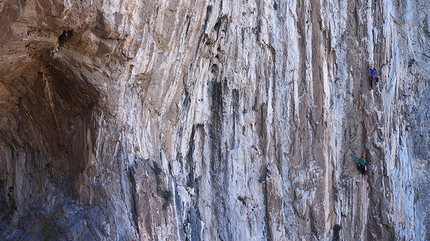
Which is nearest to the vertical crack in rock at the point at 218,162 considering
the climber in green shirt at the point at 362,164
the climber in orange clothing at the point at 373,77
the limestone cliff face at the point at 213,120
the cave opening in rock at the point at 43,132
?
the limestone cliff face at the point at 213,120

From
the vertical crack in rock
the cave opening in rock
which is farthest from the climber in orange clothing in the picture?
the cave opening in rock

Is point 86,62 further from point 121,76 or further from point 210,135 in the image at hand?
point 210,135

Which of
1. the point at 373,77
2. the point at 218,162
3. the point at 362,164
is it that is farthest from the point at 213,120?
the point at 373,77

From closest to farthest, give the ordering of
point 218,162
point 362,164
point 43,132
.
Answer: point 43,132, point 218,162, point 362,164

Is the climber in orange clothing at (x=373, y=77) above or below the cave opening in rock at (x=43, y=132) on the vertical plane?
above

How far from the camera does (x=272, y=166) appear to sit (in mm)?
16797

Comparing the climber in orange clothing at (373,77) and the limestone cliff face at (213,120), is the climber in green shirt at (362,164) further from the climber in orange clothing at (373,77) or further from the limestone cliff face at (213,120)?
the climber in orange clothing at (373,77)

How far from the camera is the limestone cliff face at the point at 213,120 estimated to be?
479 inches

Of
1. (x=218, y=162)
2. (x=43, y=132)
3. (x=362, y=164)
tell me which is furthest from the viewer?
(x=362, y=164)

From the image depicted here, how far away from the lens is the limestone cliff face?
479 inches

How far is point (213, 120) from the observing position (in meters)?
16.2

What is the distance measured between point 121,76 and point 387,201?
11347mm

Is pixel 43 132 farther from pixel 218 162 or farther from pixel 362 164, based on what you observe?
pixel 362 164

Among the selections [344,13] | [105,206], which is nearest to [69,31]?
[105,206]
